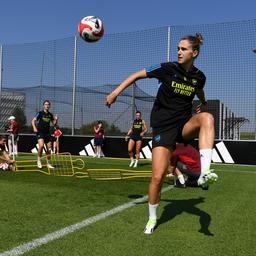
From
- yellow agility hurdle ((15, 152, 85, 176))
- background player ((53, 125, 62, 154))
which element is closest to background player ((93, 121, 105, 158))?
background player ((53, 125, 62, 154))

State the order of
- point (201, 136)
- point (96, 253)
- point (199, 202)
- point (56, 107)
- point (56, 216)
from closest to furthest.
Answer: point (96, 253), point (201, 136), point (56, 216), point (199, 202), point (56, 107)

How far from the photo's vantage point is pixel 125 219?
5.35 m

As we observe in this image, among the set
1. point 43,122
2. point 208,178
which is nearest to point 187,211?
point 208,178

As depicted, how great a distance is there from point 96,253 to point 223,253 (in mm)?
1170

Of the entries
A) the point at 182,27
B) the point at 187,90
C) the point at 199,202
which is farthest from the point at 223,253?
the point at 182,27

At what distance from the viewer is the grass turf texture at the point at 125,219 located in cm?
411

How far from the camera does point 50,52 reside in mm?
21734

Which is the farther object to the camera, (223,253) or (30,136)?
(30,136)

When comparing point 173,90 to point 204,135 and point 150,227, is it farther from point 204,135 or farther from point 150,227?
point 150,227

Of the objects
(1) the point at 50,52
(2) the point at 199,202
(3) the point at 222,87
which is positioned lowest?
(2) the point at 199,202

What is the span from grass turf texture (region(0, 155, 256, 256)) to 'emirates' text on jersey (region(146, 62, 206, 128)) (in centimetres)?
127

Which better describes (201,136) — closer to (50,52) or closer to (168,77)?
(168,77)

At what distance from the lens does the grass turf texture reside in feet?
13.5

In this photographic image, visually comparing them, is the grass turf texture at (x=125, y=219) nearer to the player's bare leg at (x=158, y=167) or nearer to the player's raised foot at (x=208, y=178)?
the player's bare leg at (x=158, y=167)
